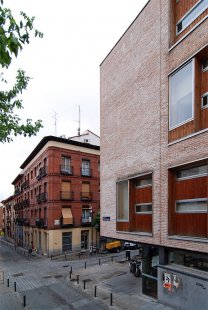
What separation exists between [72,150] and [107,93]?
23110 millimetres

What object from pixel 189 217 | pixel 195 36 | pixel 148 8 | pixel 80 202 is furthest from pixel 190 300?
pixel 80 202

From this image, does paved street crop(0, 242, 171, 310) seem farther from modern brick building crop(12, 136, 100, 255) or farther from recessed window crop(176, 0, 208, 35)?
recessed window crop(176, 0, 208, 35)

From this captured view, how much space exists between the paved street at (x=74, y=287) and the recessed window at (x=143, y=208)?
14.4ft

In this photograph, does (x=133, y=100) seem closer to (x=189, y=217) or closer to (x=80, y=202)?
(x=189, y=217)

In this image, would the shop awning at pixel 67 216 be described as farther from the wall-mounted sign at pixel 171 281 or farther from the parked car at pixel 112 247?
the wall-mounted sign at pixel 171 281

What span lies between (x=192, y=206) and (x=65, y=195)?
29266 millimetres

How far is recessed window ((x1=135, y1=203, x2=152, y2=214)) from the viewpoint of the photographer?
14054 mm

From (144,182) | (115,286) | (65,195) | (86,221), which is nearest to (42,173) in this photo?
(65,195)

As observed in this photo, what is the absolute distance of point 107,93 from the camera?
18.1m

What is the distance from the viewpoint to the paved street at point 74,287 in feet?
55.9

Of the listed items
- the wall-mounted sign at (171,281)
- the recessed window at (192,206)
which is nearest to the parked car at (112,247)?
the wall-mounted sign at (171,281)

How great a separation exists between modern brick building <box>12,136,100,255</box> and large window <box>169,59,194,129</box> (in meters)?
27.6

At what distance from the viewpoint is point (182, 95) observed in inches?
470

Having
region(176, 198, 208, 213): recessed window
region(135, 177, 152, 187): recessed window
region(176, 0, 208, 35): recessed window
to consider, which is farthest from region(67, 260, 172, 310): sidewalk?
region(176, 0, 208, 35): recessed window
